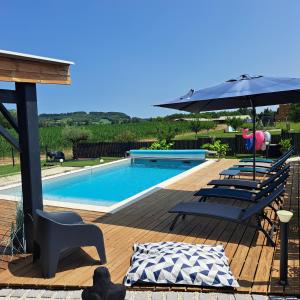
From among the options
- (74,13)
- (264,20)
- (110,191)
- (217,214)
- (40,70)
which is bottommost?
(110,191)

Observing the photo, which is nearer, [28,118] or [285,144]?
[28,118]

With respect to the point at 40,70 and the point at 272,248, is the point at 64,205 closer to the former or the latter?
the point at 40,70

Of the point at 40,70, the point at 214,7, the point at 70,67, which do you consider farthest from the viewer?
the point at 214,7

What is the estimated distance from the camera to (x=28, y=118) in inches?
147

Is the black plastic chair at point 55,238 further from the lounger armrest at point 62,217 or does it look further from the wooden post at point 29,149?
the wooden post at point 29,149

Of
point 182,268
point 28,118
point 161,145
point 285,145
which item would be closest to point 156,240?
point 182,268

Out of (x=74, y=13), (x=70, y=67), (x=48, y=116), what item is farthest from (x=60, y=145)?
(x=48, y=116)

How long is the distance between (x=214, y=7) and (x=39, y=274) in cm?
1052

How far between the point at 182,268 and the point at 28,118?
239cm

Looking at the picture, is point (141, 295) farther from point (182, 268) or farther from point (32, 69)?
point (32, 69)

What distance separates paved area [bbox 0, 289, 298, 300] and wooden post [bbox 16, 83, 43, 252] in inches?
36.6

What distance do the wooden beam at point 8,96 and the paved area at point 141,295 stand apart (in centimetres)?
202

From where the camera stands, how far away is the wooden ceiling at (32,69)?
3365 millimetres

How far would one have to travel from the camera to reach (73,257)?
386cm
